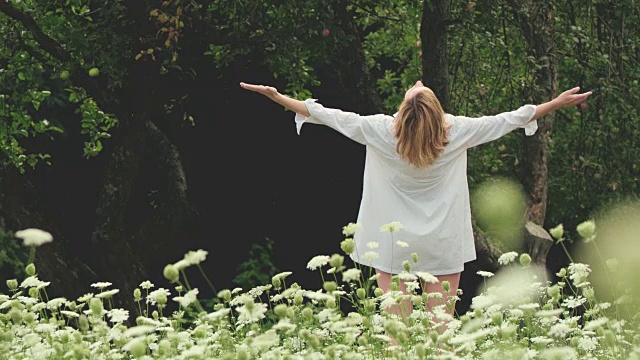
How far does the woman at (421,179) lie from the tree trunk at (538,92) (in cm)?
232

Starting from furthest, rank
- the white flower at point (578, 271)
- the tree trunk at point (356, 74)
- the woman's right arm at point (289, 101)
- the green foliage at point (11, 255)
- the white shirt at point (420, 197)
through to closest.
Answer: the green foliage at point (11, 255) → the tree trunk at point (356, 74) → the woman's right arm at point (289, 101) → the white shirt at point (420, 197) → the white flower at point (578, 271)

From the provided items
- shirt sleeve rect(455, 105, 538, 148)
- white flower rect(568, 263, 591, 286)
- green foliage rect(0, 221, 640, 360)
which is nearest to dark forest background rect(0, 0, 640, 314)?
shirt sleeve rect(455, 105, 538, 148)

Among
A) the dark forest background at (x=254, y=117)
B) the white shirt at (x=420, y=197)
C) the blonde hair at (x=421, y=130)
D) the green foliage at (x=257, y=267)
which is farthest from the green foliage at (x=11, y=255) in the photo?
the blonde hair at (x=421, y=130)

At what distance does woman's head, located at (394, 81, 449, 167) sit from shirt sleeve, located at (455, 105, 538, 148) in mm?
129

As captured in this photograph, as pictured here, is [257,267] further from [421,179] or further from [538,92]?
[421,179]

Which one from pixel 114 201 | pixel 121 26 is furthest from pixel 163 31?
pixel 114 201

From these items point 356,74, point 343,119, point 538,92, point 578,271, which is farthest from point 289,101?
point 356,74

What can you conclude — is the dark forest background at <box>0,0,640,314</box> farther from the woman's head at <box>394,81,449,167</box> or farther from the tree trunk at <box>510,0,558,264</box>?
the woman's head at <box>394,81,449,167</box>

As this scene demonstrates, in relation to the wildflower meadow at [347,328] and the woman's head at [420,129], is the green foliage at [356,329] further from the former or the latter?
the woman's head at [420,129]

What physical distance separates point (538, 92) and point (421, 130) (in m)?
2.91

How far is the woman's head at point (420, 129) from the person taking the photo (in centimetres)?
468

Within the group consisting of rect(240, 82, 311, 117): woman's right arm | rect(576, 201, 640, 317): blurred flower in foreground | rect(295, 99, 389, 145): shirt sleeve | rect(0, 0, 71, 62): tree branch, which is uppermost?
rect(0, 0, 71, 62): tree branch

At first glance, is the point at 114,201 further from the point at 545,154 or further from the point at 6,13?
the point at 545,154

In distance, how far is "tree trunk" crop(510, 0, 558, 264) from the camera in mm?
7293
